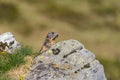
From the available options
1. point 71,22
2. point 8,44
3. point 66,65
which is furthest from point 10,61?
point 71,22

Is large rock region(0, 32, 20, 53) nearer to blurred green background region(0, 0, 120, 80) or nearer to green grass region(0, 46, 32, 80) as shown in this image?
green grass region(0, 46, 32, 80)

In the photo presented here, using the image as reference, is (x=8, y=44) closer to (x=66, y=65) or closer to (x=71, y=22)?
(x=66, y=65)

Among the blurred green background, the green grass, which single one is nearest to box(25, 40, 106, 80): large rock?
the green grass

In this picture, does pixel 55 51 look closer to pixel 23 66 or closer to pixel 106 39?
pixel 23 66

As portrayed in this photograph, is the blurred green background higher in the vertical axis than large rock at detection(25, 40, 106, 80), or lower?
higher

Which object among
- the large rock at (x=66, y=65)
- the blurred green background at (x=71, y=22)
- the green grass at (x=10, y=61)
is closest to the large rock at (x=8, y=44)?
the green grass at (x=10, y=61)
